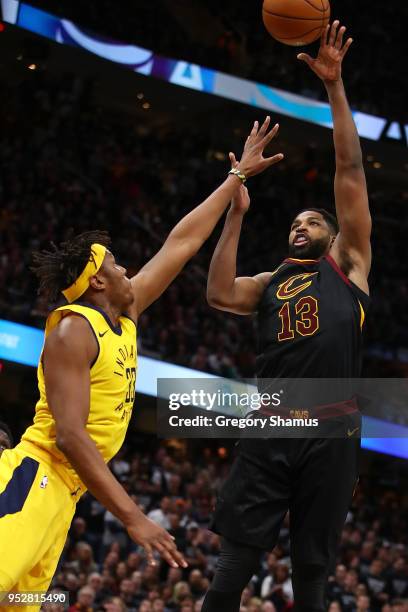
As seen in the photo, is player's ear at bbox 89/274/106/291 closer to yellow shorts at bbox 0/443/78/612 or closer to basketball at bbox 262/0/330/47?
yellow shorts at bbox 0/443/78/612

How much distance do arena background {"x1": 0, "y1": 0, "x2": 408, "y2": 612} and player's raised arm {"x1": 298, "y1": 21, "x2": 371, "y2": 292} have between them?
5.27 m

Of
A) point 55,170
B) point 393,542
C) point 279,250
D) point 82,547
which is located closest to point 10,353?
point 82,547

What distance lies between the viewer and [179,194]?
19.2 metres

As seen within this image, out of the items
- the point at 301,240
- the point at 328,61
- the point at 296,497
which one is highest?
the point at 328,61

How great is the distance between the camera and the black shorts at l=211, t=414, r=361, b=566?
413cm

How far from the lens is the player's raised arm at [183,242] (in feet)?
13.8

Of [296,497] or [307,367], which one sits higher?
[307,367]

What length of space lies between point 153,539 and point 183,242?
160 centimetres

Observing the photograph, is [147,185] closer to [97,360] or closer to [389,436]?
[389,436]

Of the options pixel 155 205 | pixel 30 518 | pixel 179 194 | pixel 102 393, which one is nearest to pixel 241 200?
pixel 102 393

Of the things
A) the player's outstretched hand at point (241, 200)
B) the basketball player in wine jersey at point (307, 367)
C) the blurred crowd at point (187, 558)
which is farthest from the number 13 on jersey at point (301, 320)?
the blurred crowd at point (187, 558)

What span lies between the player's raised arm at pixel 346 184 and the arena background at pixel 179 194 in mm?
5273

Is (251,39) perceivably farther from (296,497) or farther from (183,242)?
(296,497)

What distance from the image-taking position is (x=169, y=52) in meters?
18.9
